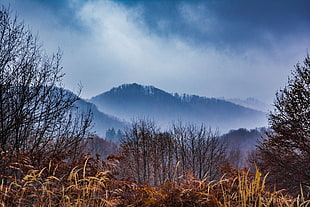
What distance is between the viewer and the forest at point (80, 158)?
2.59m

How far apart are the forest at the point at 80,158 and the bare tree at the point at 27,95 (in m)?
0.02

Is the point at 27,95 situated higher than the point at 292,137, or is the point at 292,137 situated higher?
the point at 292,137

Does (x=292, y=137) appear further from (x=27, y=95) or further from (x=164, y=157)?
(x=27, y=95)

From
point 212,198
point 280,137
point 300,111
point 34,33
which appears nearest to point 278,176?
point 280,137

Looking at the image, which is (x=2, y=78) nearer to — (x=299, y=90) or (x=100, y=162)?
(x=100, y=162)

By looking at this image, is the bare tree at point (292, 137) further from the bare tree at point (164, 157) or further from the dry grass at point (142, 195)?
the dry grass at point (142, 195)

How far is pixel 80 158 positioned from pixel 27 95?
6.34ft

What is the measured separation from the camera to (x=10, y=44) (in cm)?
492

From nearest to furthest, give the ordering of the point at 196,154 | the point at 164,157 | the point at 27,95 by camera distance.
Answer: the point at 27,95
the point at 164,157
the point at 196,154

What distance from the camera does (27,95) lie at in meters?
4.78

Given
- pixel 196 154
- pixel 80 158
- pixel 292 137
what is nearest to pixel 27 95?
pixel 80 158

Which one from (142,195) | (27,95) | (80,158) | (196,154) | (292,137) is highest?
(292,137)

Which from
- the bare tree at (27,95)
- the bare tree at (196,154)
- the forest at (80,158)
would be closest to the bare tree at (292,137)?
the forest at (80,158)

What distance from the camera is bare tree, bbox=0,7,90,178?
464 centimetres
